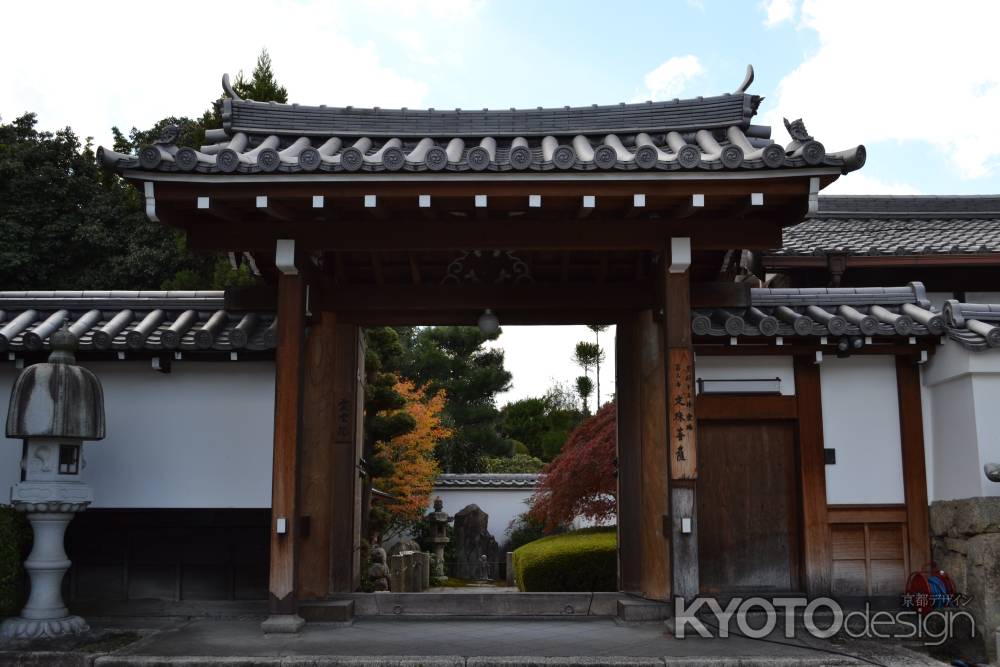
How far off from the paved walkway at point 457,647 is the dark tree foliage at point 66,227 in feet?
58.5

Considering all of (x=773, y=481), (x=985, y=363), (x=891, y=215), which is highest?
(x=891, y=215)

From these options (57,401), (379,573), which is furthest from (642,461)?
(379,573)

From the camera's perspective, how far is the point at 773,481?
8.52m

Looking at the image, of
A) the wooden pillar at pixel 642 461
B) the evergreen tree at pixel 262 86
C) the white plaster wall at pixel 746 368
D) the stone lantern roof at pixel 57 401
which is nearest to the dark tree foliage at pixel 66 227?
the evergreen tree at pixel 262 86

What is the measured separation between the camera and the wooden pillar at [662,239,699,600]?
7.16 metres

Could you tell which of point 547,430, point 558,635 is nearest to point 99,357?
point 558,635

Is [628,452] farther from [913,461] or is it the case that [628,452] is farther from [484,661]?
[484,661]

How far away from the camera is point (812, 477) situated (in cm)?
833

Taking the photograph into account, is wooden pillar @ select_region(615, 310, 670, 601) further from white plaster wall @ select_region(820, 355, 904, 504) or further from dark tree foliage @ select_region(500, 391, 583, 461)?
dark tree foliage @ select_region(500, 391, 583, 461)

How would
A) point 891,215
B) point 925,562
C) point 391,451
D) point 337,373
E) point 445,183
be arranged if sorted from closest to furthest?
point 445,183, point 925,562, point 337,373, point 891,215, point 391,451

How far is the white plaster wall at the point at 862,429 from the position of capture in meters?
8.32

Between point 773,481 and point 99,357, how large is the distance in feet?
21.9

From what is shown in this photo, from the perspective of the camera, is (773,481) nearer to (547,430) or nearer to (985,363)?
(985,363)

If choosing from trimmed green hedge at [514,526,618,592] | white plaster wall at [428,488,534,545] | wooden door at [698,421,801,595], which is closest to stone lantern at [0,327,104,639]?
wooden door at [698,421,801,595]
